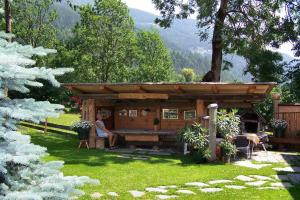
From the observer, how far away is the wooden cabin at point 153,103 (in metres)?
15.1

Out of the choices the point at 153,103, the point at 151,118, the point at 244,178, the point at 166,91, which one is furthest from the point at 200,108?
the point at 244,178

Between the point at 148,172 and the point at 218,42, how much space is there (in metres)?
11.4

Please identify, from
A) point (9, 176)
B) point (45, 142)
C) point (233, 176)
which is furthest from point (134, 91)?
point (9, 176)

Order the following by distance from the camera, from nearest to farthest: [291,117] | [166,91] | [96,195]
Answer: [96,195], [166,91], [291,117]

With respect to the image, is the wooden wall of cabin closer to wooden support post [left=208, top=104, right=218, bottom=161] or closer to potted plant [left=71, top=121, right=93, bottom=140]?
potted plant [left=71, top=121, right=93, bottom=140]

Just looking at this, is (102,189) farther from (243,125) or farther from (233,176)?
(243,125)

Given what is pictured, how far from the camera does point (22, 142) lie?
304 cm

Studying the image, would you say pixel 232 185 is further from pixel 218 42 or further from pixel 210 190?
pixel 218 42

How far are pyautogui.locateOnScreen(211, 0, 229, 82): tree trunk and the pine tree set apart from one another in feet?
57.3

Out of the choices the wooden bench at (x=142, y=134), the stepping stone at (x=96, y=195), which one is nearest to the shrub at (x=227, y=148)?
the wooden bench at (x=142, y=134)

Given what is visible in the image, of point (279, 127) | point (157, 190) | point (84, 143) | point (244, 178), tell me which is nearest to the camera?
point (157, 190)

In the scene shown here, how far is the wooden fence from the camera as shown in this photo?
63.3 ft

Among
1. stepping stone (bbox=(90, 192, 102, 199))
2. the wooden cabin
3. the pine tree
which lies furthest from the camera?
the wooden cabin

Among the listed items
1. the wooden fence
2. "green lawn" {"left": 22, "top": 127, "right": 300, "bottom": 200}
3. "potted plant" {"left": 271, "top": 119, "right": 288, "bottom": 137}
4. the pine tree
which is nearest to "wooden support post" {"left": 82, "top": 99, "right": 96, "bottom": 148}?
"green lawn" {"left": 22, "top": 127, "right": 300, "bottom": 200}
